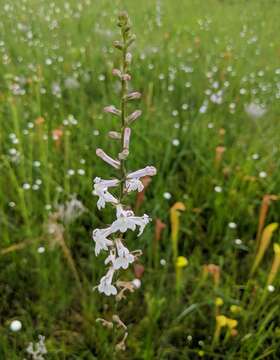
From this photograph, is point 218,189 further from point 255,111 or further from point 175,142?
point 255,111

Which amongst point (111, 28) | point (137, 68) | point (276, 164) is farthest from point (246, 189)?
point (111, 28)

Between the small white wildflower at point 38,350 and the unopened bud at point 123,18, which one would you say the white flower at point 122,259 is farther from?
the small white wildflower at point 38,350

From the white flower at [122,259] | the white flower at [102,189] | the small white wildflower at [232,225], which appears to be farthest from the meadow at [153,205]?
the white flower at [102,189]

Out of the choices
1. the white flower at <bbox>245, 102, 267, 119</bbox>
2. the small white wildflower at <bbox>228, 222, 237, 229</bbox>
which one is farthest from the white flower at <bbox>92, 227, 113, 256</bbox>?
the white flower at <bbox>245, 102, 267, 119</bbox>

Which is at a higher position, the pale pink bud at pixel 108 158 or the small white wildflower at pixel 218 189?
the pale pink bud at pixel 108 158

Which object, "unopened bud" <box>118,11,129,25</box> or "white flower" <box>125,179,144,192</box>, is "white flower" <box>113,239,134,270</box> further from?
"unopened bud" <box>118,11,129,25</box>

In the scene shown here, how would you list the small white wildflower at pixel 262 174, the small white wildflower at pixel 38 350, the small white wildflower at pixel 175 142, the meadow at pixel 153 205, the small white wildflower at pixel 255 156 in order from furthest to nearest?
the small white wildflower at pixel 175 142 < the small white wildflower at pixel 255 156 < the small white wildflower at pixel 262 174 < the meadow at pixel 153 205 < the small white wildflower at pixel 38 350

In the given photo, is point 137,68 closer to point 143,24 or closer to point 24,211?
point 143,24

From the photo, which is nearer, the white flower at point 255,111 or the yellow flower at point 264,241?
the yellow flower at point 264,241
